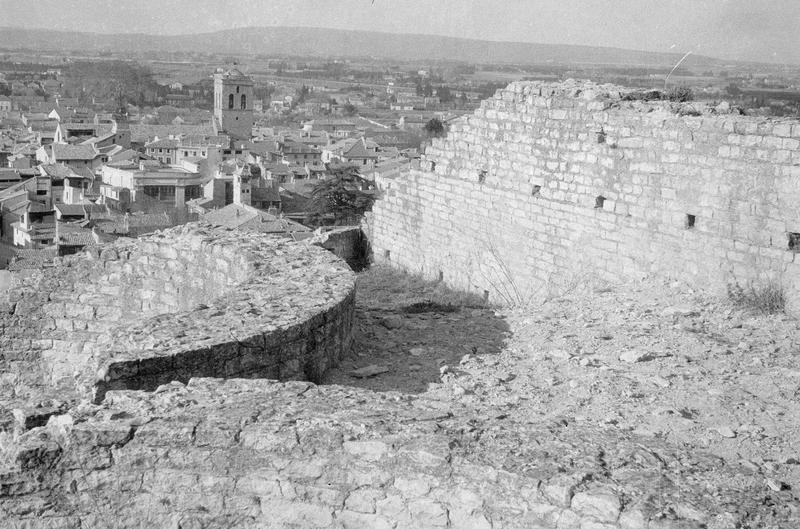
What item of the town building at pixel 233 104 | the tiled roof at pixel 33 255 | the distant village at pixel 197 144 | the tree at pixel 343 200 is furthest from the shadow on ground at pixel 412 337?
the town building at pixel 233 104

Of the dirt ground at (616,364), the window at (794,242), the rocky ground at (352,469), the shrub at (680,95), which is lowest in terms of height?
the dirt ground at (616,364)

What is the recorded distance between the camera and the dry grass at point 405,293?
8.67 m

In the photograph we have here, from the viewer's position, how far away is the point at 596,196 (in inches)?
339

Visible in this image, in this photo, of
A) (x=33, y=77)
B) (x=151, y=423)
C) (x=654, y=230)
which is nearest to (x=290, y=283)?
(x=151, y=423)

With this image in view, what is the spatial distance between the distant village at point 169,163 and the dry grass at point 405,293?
576 inches

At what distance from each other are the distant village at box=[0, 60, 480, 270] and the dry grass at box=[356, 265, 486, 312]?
1464 centimetres

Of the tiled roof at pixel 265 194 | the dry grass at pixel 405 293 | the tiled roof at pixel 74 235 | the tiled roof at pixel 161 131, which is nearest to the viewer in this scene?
the dry grass at pixel 405 293

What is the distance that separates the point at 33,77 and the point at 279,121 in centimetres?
6479

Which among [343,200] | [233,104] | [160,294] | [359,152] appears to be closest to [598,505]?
[160,294]

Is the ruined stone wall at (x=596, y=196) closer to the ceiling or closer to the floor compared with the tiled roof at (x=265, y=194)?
closer to the ceiling

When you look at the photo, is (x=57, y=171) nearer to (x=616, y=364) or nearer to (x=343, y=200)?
(x=343, y=200)

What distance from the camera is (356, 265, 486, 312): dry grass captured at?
867cm

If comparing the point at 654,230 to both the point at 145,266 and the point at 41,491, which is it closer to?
the point at 145,266

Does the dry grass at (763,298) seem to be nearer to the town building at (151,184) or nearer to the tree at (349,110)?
the town building at (151,184)
